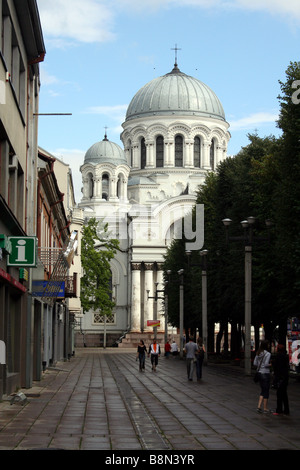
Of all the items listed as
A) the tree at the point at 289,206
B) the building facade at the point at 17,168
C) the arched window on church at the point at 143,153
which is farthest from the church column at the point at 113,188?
the building facade at the point at 17,168

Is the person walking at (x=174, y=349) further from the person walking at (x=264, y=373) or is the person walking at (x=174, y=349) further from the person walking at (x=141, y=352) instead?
the person walking at (x=264, y=373)

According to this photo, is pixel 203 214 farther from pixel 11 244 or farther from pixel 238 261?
pixel 11 244

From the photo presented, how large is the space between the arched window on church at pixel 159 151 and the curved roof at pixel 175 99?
2.97 meters

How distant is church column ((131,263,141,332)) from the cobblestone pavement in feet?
218

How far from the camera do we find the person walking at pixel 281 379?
18828 mm

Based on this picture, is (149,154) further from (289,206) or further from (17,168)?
(17,168)

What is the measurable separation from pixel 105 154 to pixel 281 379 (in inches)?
3467

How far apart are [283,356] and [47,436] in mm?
6583

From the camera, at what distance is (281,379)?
19.1 m

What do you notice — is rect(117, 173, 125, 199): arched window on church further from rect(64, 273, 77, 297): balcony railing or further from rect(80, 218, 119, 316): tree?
rect(64, 273, 77, 297): balcony railing

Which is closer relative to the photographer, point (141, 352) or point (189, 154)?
point (141, 352)

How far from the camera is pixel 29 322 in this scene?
83.6ft

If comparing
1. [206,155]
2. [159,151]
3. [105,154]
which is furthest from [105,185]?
[206,155]

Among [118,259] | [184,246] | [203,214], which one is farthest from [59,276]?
[118,259]
